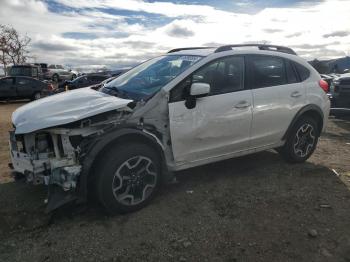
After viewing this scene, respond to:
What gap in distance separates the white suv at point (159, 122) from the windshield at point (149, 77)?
0.7 inches

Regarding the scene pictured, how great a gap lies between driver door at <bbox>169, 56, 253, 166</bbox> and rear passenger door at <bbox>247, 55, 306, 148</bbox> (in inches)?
6.5

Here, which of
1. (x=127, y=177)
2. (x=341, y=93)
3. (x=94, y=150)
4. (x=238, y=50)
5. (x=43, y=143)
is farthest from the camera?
(x=341, y=93)

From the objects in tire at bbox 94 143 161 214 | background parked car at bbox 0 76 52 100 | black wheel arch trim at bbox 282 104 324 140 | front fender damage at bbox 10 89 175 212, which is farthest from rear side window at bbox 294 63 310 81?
background parked car at bbox 0 76 52 100

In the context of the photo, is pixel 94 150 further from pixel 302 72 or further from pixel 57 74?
pixel 57 74

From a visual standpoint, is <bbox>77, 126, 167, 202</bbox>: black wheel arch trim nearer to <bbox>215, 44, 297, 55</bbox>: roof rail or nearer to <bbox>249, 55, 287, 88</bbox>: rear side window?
<bbox>215, 44, 297, 55</bbox>: roof rail

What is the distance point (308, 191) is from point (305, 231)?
3.68ft

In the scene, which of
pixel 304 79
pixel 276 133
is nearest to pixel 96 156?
pixel 276 133

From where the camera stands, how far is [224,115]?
4.58 meters

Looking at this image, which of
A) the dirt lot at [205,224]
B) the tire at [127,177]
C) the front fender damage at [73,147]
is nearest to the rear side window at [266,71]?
the dirt lot at [205,224]

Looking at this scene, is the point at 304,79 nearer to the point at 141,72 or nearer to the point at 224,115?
the point at 224,115

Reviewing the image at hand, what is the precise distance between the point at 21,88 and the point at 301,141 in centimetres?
1643

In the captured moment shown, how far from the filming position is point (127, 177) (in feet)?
13.1

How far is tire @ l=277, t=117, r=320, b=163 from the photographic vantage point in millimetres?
5591

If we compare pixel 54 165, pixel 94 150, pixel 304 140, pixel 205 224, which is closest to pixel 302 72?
pixel 304 140
